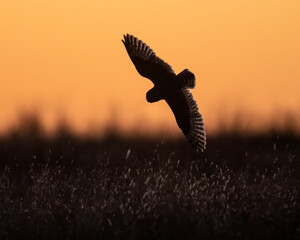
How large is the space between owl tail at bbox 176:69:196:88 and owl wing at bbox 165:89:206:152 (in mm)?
220

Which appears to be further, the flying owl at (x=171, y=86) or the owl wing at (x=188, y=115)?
the owl wing at (x=188, y=115)

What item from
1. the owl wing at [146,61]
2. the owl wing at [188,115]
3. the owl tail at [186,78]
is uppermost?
the owl wing at [146,61]

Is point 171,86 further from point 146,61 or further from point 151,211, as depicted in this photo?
point 151,211


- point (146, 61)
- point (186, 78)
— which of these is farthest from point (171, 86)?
point (146, 61)

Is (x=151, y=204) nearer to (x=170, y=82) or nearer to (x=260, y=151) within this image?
(x=170, y=82)

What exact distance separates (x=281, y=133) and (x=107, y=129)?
403 centimetres

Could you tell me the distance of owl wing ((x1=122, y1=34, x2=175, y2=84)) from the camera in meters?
8.33

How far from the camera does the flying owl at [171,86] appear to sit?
8.32 metres

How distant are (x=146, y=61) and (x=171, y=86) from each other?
1.38 feet

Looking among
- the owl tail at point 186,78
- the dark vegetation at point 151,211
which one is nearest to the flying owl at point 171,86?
the owl tail at point 186,78

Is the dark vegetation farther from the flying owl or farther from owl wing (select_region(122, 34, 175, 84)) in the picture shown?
owl wing (select_region(122, 34, 175, 84))

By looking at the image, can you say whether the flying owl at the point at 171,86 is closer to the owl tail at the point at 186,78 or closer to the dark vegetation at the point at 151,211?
the owl tail at the point at 186,78

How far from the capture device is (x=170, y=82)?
27.7 feet

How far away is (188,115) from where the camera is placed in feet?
29.1
